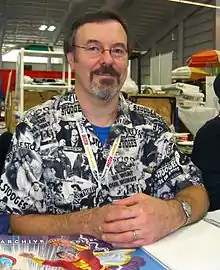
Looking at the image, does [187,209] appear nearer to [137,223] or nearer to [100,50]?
[137,223]

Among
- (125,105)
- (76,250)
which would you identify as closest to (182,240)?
(76,250)

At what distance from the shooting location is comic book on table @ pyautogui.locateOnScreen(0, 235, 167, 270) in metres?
0.85

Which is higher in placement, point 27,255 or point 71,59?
point 71,59

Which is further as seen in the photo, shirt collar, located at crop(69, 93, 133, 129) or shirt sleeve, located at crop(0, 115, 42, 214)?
shirt collar, located at crop(69, 93, 133, 129)

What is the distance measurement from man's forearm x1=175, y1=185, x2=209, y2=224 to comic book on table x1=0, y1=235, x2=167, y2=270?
30 cm

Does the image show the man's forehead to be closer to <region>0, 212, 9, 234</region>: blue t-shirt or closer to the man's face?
the man's face

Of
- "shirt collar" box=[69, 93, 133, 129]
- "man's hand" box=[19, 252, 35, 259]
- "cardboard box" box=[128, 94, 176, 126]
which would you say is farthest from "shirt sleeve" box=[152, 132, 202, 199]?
"cardboard box" box=[128, 94, 176, 126]

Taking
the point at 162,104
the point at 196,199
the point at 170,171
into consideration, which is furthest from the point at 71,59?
the point at 162,104

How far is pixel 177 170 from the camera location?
1438 millimetres

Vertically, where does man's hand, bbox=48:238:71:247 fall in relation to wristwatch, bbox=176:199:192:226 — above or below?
below

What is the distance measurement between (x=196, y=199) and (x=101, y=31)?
635mm

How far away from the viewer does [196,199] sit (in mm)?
1307

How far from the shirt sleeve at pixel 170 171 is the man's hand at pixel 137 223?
32 centimetres

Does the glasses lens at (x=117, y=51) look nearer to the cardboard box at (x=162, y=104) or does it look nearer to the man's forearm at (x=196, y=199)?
the man's forearm at (x=196, y=199)
